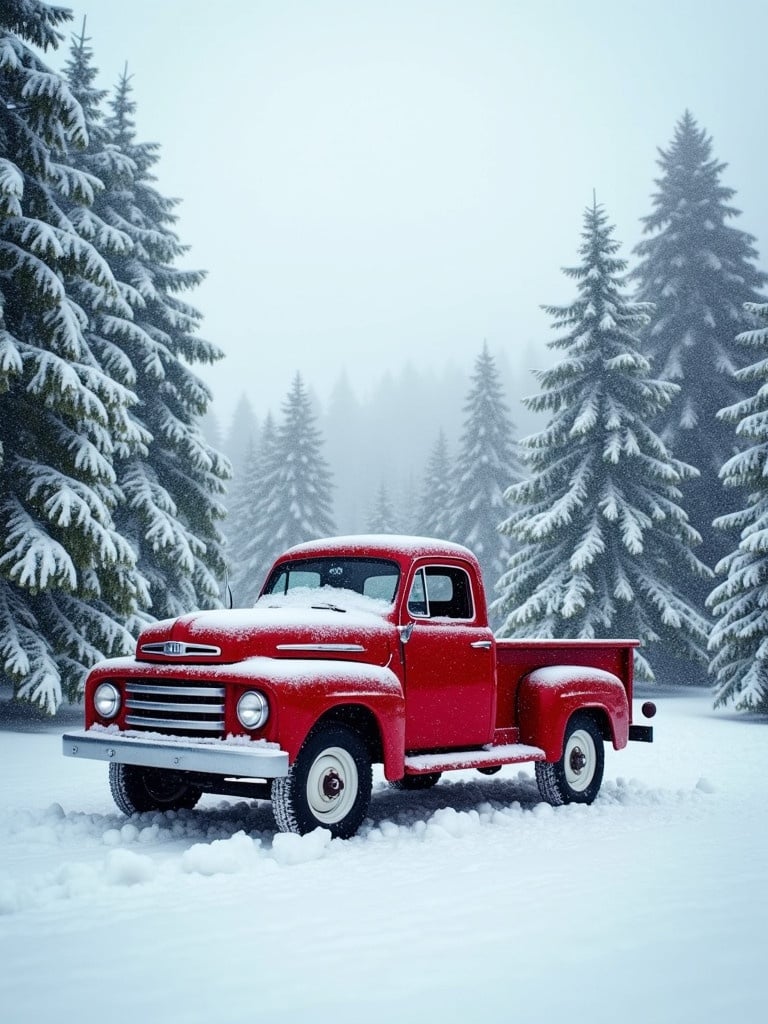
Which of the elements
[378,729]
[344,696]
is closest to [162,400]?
[378,729]

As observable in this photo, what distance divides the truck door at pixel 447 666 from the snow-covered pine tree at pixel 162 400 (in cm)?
984

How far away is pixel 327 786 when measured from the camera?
681 cm

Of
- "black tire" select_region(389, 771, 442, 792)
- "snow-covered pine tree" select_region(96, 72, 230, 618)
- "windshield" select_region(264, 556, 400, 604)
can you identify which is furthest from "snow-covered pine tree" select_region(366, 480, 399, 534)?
"windshield" select_region(264, 556, 400, 604)

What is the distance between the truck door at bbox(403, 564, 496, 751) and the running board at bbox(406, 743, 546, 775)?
104 mm

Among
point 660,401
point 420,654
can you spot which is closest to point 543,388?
point 660,401

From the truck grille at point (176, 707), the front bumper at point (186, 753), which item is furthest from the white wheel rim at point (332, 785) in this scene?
the truck grille at point (176, 707)

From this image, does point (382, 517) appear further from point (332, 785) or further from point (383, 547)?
point (332, 785)

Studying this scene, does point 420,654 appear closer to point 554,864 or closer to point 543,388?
point 554,864

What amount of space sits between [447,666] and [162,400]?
41.5 feet

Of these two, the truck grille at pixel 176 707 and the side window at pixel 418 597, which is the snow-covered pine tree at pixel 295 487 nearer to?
the side window at pixel 418 597

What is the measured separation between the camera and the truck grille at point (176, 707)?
22.0 feet

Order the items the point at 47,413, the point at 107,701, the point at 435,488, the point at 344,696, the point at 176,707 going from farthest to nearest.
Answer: the point at 435,488, the point at 47,413, the point at 107,701, the point at 176,707, the point at 344,696

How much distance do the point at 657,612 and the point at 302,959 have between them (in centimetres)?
1847

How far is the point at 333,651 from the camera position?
7246 millimetres
